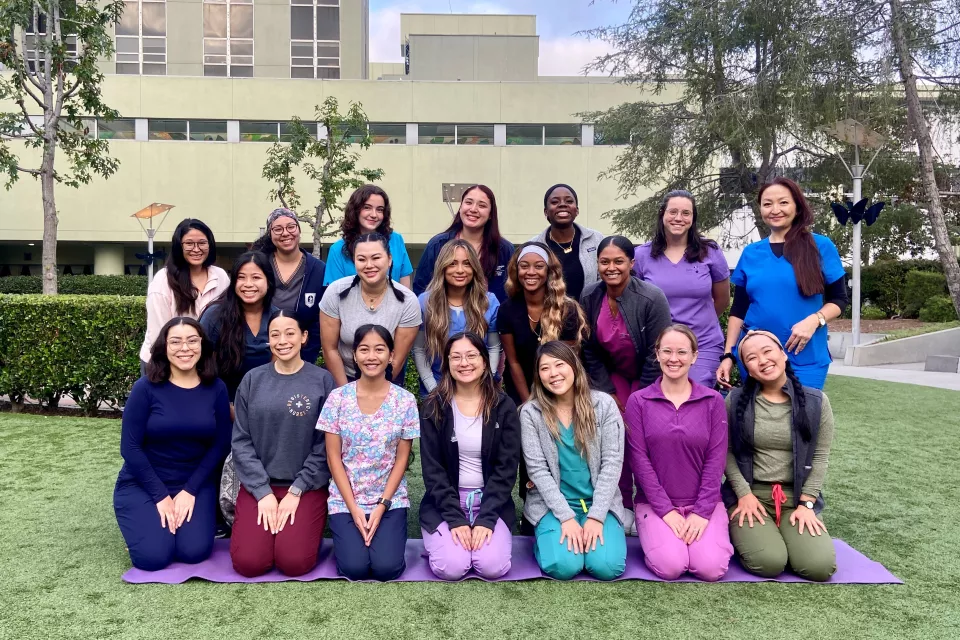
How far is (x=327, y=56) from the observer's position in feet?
103

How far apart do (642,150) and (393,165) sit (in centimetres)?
1196

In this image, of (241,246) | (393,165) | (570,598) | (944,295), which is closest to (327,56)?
(393,165)

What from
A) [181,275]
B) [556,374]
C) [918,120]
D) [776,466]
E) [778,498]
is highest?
[918,120]

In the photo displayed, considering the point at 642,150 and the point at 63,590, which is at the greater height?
the point at 642,150

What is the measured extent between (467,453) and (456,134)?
26186 mm

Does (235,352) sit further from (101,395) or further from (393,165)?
(393,165)

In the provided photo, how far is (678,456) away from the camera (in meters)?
3.95

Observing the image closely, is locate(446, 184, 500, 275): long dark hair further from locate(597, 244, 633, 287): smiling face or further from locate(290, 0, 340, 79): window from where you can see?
locate(290, 0, 340, 79): window

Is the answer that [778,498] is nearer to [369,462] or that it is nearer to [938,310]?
[369,462]

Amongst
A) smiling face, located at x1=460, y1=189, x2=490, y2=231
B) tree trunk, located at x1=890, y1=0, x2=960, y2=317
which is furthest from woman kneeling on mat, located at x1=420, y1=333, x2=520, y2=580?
tree trunk, located at x1=890, y1=0, x2=960, y2=317

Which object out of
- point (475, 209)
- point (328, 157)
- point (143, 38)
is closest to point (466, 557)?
point (475, 209)

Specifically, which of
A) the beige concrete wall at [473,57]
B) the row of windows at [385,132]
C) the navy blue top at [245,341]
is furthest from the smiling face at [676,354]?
the beige concrete wall at [473,57]

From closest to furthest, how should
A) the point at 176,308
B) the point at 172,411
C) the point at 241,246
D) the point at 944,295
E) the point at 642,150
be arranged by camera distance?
1. the point at 172,411
2. the point at 176,308
3. the point at 642,150
4. the point at 944,295
5. the point at 241,246

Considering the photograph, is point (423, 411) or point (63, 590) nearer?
point (63, 590)
